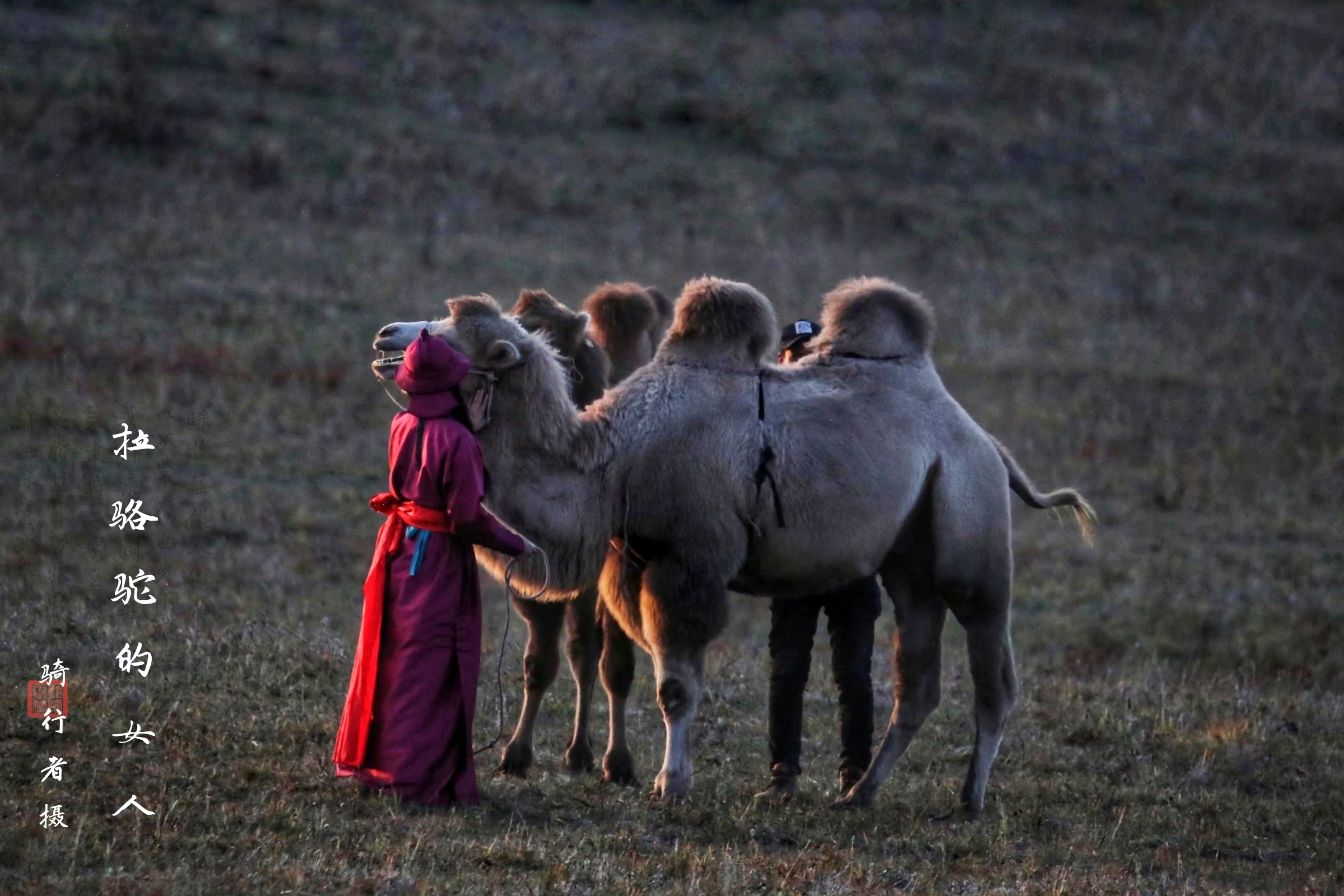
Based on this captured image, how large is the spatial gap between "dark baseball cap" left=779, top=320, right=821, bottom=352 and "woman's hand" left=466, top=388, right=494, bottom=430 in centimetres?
248

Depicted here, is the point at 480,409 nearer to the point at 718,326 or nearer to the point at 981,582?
the point at 718,326

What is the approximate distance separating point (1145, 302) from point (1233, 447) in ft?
24.0

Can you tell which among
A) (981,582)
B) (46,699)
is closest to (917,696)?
(981,582)

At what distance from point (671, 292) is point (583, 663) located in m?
17.0

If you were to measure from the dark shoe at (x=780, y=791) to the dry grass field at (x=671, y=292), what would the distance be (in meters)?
0.20

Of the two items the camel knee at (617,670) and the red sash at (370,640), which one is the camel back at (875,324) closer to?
the camel knee at (617,670)

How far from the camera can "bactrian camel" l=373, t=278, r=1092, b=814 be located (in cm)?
726

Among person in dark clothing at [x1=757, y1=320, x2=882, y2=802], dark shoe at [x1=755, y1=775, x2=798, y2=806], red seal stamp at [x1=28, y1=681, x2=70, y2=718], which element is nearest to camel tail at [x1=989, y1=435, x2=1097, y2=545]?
person in dark clothing at [x1=757, y1=320, x2=882, y2=802]

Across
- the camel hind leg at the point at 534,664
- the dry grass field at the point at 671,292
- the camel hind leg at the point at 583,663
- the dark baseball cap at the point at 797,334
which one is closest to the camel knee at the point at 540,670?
the camel hind leg at the point at 534,664

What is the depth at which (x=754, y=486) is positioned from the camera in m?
7.49

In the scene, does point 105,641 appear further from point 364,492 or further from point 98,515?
point 364,492

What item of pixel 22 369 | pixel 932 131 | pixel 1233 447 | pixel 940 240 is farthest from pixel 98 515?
pixel 932 131

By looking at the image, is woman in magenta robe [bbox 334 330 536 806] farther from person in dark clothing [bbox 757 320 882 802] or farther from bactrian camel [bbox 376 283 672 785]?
person in dark clothing [bbox 757 320 882 802]

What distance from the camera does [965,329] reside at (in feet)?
87.0
